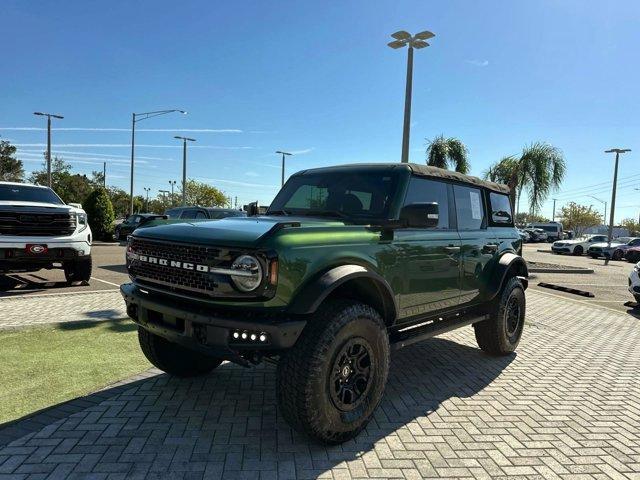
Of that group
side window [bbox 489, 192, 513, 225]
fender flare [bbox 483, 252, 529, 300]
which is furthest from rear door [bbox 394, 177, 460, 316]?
side window [bbox 489, 192, 513, 225]

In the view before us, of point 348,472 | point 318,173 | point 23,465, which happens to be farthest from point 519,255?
point 23,465

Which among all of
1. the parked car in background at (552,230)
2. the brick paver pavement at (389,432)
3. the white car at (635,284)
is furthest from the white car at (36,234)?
the parked car in background at (552,230)

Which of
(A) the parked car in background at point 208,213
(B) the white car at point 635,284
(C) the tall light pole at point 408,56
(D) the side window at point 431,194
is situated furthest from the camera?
(A) the parked car in background at point 208,213

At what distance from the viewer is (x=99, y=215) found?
1011 inches

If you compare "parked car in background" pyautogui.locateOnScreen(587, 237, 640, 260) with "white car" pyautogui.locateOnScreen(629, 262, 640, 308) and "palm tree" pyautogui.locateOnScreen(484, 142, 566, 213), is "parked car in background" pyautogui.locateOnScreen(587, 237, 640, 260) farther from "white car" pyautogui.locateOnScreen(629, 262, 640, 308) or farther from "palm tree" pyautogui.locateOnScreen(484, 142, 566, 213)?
"white car" pyautogui.locateOnScreen(629, 262, 640, 308)

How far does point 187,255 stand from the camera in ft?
10.3

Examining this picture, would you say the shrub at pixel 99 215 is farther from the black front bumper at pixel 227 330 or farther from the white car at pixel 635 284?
the black front bumper at pixel 227 330

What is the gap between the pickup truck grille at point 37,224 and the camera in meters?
7.93

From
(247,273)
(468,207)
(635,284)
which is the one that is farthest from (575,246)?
(247,273)

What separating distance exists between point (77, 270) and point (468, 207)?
26.2ft

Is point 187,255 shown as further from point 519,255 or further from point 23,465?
point 519,255

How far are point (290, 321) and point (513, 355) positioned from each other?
4.00 metres

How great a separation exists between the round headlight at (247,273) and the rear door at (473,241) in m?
2.51

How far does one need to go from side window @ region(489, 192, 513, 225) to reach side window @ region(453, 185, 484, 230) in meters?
0.31
